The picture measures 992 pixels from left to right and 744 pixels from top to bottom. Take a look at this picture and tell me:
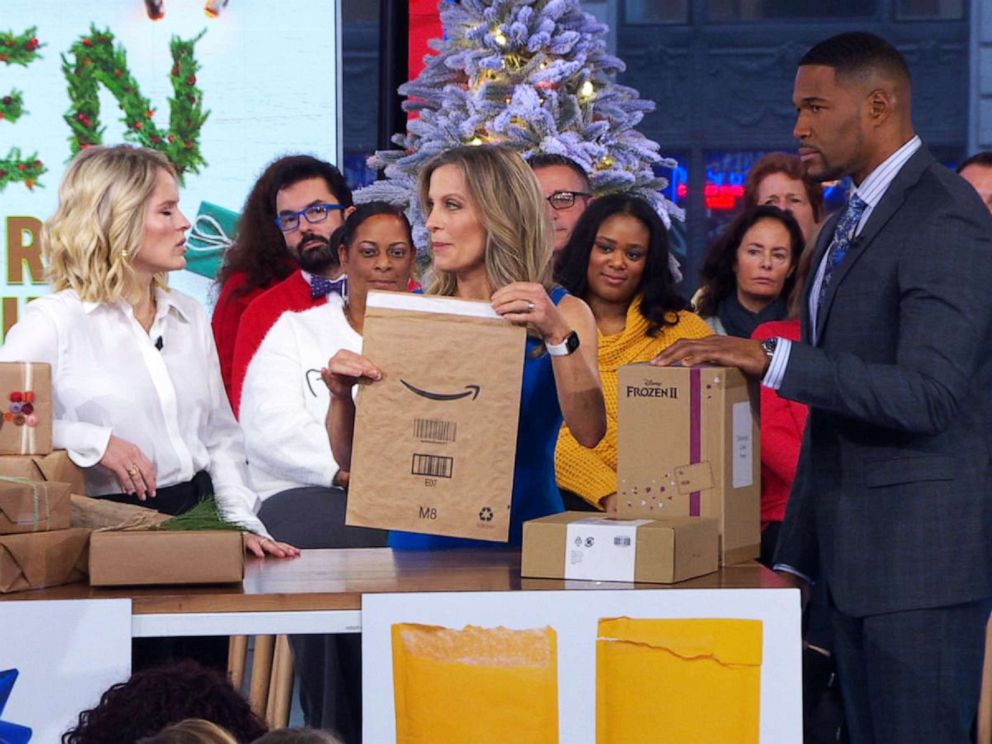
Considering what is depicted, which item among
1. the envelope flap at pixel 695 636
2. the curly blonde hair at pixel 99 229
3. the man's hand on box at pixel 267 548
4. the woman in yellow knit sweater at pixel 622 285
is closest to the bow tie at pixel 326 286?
the woman in yellow knit sweater at pixel 622 285

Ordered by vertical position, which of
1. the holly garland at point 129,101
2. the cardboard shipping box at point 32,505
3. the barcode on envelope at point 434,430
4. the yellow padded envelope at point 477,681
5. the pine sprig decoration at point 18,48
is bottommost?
the yellow padded envelope at point 477,681

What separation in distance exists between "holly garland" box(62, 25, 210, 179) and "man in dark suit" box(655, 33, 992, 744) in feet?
10.3

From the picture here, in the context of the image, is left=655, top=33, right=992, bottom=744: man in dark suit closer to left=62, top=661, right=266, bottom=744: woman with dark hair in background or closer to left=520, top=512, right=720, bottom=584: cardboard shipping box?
left=520, top=512, right=720, bottom=584: cardboard shipping box

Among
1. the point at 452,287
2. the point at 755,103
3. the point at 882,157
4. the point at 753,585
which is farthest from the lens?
the point at 755,103

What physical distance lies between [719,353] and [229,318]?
222 cm

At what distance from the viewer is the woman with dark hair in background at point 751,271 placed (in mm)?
4305

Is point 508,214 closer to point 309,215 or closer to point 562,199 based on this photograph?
point 562,199

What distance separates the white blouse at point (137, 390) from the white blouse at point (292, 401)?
0.37m

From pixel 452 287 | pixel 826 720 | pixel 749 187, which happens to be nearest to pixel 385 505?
pixel 452 287

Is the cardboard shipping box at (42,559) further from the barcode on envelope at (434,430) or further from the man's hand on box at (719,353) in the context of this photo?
the man's hand on box at (719,353)

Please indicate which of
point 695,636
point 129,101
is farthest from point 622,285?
point 129,101

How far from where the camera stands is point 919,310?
2.47m

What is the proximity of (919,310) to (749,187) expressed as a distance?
242 cm

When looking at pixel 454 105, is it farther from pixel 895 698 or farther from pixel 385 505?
pixel 895 698
